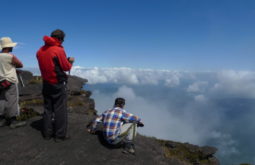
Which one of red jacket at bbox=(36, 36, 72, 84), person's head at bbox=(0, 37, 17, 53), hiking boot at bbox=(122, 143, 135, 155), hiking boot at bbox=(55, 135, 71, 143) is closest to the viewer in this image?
red jacket at bbox=(36, 36, 72, 84)

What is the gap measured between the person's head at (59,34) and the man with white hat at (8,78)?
2.40m

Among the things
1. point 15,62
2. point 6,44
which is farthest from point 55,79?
point 6,44

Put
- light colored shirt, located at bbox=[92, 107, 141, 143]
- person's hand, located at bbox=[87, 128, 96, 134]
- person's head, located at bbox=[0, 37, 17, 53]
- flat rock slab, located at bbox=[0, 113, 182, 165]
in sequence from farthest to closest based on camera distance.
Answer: person's hand, located at bbox=[87, 128, 96, 134] → person's head, located at bbox=[0, 37, 17, 53] → light colored shirt, located at bbox=[92, 107, 141, 143] → flat rock slab, located at bbox=[0, 113, 182, 165]

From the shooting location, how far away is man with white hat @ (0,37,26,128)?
8312mm

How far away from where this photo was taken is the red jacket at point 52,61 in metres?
7.44

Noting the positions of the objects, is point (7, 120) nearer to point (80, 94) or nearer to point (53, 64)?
point (53, 64)

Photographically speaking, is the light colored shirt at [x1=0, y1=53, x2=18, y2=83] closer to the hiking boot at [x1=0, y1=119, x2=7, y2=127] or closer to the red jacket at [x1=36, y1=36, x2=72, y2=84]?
the red jacket at [x1=36, y1=36, x2=72, y2=84]

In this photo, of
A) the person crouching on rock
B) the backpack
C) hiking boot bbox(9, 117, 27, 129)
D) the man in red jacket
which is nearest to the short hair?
the man in red jacket

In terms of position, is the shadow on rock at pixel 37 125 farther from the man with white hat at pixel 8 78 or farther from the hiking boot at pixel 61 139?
the hiking boot at pixel 61 139

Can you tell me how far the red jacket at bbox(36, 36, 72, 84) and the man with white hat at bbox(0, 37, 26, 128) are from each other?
1.67 m

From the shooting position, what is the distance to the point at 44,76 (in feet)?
25.7

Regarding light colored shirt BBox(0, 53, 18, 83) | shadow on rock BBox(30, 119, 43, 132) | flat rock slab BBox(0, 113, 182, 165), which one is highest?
light colored shirt BBox(0, 53, 18, 83)

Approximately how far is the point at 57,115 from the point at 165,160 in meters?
5.29

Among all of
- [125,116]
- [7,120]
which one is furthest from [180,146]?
[7,120]
